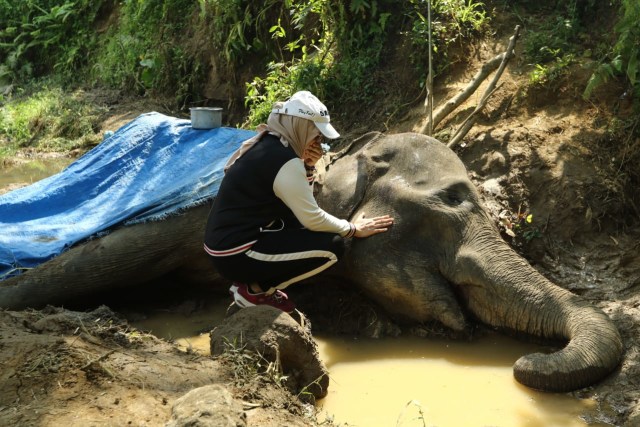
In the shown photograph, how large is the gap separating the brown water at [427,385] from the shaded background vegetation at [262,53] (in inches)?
86.2

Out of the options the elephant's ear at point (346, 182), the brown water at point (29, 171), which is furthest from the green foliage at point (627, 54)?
the brown water at point (29, 171)

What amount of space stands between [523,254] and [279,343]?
2.31 meters

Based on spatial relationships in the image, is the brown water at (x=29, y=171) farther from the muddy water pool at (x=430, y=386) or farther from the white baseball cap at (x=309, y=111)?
the white baseball cap at (x=309, y=111)

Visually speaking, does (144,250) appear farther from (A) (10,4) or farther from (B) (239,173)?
(A) (10,4)

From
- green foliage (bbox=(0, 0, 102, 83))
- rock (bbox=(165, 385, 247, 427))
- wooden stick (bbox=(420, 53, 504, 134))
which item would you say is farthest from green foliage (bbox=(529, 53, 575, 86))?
green foliage (bbox=(0, 0, 102, 83))

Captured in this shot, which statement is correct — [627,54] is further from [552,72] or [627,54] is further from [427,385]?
[427,385]

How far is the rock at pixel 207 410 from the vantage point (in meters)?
3.54

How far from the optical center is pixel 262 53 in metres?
11.0

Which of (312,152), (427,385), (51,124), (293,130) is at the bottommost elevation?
(51,124)

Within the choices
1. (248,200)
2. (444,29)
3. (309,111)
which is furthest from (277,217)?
(444,29)

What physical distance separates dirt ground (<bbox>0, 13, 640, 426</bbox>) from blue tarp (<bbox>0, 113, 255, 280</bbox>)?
0.78m

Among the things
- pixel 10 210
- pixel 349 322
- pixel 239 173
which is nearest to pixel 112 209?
pixel 10 210

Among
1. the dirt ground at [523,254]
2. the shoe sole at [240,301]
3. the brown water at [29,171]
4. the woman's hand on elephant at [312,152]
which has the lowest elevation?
the brown water at [29,171]

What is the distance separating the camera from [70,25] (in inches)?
629
